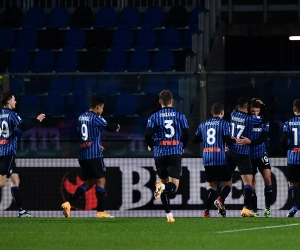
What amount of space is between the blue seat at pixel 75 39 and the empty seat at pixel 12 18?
127cm

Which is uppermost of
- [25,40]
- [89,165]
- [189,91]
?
[25,40]

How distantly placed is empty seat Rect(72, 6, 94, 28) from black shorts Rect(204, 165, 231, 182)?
8.00 m

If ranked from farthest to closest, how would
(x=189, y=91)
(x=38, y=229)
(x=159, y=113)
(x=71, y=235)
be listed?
(x=189, y=91) → (x=159, y=113) → (x=38, y=229) → (x=71, y=235)

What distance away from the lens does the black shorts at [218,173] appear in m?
16.0

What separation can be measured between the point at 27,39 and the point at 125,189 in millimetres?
6658

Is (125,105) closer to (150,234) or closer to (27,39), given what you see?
(150,234)

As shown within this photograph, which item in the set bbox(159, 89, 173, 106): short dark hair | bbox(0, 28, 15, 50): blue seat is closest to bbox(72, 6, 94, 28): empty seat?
bbox(0, 28, 15, 50): blue seat

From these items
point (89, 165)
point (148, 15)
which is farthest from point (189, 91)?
point (148, 15)

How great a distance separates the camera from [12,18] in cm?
2356

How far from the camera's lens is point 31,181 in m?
17.6

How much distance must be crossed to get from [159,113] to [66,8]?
9.65 m

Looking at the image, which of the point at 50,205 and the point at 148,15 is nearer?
the point at 50,205

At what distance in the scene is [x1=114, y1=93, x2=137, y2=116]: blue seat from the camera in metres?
16.8

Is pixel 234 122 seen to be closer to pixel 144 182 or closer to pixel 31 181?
pixel 144 182
